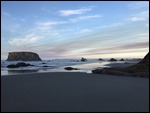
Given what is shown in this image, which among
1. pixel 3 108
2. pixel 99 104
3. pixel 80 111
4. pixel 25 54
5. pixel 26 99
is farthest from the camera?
pixel 25 54

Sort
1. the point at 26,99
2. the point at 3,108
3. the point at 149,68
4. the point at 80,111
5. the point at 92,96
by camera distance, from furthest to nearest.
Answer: the point at 149,68, the point at 92,96, the point at 26,99, the point at 3,108, the point at 80,111

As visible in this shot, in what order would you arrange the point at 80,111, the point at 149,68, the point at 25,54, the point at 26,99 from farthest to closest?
the point at 25,54
the point at 149,68
the point at 26,99
the point at 80,111

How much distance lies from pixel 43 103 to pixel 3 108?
Result: 1805 millimetres

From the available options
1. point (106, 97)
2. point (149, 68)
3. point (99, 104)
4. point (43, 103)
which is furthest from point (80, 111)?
point (149, 68)

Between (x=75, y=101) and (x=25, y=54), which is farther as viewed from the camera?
(x=25, y=54)

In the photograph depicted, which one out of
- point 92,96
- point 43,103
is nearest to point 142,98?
point 92,96

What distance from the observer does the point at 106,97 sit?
1204 cm

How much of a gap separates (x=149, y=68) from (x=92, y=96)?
57.5 feet

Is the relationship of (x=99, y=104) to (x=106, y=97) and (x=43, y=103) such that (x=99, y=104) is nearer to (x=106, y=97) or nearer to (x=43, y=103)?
(x=106, y=97)

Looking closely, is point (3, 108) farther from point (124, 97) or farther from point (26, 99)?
point (124, 97)

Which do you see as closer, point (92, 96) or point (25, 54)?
point (92, 96)

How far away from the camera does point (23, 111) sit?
30.0ft

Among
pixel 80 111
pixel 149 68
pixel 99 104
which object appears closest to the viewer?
pixel 80 111

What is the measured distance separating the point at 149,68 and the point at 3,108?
859 inches
